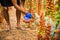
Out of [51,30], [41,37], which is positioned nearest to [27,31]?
[41,37]

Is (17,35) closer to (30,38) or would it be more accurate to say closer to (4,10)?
(30,38)

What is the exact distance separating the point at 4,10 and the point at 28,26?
0.59m

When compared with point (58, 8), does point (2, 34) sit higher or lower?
lower

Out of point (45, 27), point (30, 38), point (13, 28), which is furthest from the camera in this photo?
point (13, 28)

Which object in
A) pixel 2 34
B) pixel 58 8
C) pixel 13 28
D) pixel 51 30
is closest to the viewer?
pixel 58 8

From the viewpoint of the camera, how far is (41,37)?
201 centimetres

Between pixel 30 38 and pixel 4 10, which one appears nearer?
pixel 30 38

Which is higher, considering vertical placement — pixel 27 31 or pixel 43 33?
pixel 43 33

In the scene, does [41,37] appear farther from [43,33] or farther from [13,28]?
[13,28]

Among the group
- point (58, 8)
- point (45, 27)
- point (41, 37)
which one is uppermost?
point (58, 8)

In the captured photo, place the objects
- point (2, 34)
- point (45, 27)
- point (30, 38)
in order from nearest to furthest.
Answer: point (45, 27)
point (30, 38)
point (2, 34)

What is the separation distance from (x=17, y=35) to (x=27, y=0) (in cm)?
96

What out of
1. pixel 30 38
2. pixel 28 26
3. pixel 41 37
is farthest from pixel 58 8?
pixel 28 26

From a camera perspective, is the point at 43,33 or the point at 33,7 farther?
the point at 33,7
